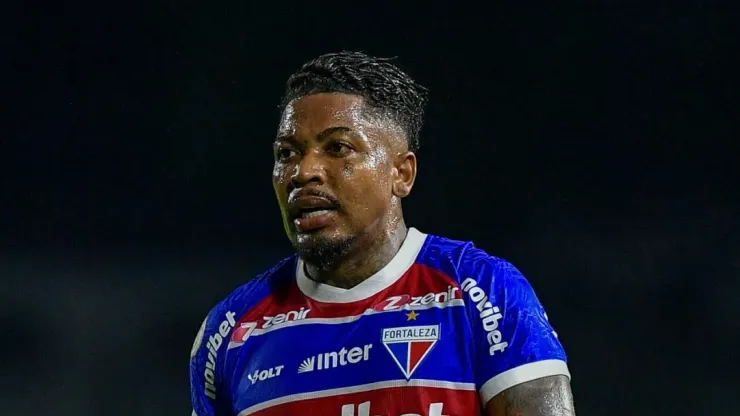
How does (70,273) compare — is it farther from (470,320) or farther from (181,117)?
(470,320)

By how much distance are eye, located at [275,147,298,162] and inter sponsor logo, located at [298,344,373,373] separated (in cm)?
38

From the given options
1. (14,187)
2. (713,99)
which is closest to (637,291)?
(713,99)

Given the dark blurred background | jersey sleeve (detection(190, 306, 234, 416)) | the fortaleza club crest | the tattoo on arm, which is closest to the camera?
the tattoo on arm

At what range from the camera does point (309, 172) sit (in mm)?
1869

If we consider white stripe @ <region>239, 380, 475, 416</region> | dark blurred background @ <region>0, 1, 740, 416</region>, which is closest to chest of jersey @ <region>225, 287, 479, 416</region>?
white stripe @ <region>239, 380, 475, 416</region>

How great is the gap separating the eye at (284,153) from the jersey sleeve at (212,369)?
0.33 meters

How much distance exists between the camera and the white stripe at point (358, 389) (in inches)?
68.2

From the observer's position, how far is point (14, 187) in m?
4.29

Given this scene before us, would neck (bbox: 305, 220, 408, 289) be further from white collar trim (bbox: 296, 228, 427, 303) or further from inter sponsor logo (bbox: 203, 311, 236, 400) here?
inter sponsor logo (bbox: 203, 311, 236, 400)

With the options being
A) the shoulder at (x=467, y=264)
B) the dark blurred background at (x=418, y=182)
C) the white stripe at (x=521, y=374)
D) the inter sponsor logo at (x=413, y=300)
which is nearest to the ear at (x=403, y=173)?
the shoulder at (x=467, y=264)

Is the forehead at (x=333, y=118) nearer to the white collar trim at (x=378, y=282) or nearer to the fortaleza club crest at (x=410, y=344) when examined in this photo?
the white collar trim at (x=378, y=282)

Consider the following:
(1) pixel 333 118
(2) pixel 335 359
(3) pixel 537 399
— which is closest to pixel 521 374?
(3) pixel 537 399

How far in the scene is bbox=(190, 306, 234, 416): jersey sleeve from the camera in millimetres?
2008

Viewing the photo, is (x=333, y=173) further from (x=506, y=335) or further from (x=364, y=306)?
(x=506, y=335)
